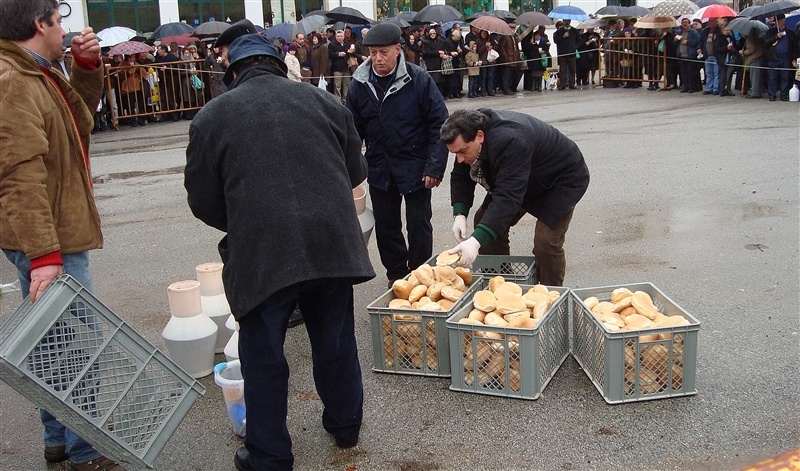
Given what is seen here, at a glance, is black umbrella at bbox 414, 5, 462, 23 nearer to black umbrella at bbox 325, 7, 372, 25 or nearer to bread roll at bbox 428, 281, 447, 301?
black umbrella at bbox 325, 7, 372, 25

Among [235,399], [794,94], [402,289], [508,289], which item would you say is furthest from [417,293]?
[794,94]

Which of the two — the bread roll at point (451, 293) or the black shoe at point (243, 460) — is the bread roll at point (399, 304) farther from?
the black shoe at point (243, 460)

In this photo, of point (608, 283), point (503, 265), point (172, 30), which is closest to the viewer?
point (503, 265)

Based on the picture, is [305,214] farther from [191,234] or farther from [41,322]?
[191,234]

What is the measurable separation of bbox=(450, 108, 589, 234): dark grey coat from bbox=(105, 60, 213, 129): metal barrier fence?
15685 mm

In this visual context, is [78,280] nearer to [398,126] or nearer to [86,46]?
[86,46]

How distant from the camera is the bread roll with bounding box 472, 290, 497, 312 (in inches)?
184

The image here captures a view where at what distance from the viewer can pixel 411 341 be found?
4.92 metres

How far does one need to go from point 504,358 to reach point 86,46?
2.66 meters

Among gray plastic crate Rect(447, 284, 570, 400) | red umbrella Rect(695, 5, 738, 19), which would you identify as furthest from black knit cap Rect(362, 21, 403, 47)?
red umbrella Rect(695, 5, 738, 19)

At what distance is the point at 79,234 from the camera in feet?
12.1

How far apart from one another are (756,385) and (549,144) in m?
1.91

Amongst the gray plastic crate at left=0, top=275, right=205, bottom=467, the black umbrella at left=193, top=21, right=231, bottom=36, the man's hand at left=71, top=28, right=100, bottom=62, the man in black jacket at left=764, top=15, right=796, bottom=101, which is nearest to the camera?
the gray plastic crate at left=0, top=275, right=205, bottom=467

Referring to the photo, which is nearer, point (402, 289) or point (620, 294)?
point (620, 294)
